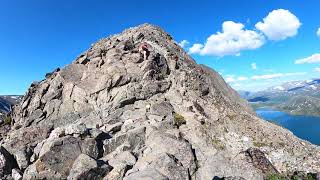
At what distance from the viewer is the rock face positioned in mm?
29344

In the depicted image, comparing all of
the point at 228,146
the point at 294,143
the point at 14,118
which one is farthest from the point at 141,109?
the point at 14,118

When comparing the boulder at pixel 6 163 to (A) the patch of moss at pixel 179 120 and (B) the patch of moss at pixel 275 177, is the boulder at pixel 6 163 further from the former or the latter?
(B) the patch of moss at pixel 275 177

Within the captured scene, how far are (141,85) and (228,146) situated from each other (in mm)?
15165

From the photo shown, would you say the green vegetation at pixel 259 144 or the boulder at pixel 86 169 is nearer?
the boulder at pixel 86 169

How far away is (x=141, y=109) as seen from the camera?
41.7 meters

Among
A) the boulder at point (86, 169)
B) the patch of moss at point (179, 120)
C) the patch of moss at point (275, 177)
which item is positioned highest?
the patch of moss at point (179, 120)

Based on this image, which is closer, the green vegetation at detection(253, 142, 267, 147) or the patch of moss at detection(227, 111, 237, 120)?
the green vegetation at detection(253, 142, 267, 147)

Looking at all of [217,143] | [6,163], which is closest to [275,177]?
[217,143]

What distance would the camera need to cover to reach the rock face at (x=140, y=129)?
1155 inches

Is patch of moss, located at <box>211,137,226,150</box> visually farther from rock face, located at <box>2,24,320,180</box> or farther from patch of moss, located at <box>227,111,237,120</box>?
patch of moss, located at <box>227,111,237,120</box>

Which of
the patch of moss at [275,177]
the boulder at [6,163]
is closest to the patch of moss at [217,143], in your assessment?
the patch of moss at [275,177]

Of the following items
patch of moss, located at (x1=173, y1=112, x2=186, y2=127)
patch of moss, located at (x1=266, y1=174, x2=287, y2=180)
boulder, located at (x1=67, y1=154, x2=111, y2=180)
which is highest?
patch of moss, located at (x1=173, y1=112, x2=186, y2=127)

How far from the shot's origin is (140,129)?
35000 mm

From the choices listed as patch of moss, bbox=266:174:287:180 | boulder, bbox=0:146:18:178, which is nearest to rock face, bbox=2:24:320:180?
boulder, bbox=0:146:18:178
